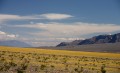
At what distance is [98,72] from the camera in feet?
83.3

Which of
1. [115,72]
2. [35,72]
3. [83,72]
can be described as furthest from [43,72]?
[115,72]

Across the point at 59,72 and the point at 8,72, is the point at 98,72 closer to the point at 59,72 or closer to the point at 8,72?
the point at 59,72

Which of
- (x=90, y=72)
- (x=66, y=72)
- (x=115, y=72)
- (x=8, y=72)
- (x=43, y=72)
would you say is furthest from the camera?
(x=115, y=72)

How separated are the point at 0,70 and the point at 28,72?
2.09m

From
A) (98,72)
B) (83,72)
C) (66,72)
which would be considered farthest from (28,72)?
(98,72)

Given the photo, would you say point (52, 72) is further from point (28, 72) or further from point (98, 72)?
point (98, 72)

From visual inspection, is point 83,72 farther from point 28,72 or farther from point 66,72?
point 28,72

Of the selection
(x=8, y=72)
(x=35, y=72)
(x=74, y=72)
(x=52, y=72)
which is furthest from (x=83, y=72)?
(x=8, y=72)

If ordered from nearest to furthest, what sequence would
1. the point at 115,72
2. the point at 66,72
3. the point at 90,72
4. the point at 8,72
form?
the point at 8,72 → the point at 66,72 → the point at 90,72 → the point at 115,72

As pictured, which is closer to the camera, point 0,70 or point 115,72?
point 0,70

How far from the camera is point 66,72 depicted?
23.6 metres

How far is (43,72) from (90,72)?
5180mm

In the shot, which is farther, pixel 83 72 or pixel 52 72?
pixel 83 72

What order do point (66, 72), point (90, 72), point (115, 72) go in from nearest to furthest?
point (66, 72), point (90, 72), point (115, 72)
